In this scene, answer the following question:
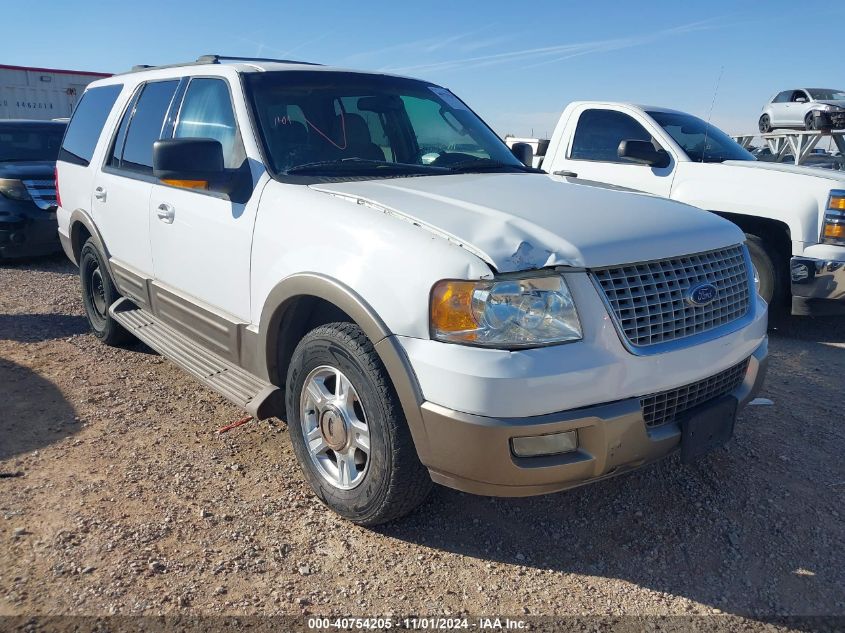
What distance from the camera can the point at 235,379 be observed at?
11.3ft

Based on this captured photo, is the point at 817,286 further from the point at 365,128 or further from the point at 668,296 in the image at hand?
the point at 365,128

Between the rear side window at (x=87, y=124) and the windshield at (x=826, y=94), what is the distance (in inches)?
756

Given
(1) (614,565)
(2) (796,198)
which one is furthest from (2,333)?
(2) (796,198)

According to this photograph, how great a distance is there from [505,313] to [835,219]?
14.1 ft

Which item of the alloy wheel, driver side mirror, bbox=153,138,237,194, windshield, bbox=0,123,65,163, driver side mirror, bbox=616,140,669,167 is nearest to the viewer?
the alloy wheel

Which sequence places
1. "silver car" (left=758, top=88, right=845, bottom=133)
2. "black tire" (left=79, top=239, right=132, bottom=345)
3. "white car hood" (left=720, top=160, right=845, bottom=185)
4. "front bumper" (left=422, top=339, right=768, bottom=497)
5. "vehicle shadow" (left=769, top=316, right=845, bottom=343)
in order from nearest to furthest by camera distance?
"front bumper" (left=422, top=339, right=768, bottom=497) < "black tire" (left=79, top=239, right=132, bottom=345) < "white car hood" (left=720, top=160, right=845, bottom=185) < "vehicle shadow" (left=769, top=316, right=845, bottom=343) < "silver car" (left=758, top=88, right=845, bottom=133)

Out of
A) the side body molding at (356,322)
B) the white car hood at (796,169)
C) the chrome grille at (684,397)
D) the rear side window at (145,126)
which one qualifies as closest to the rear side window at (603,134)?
the white car hood at (796,169)

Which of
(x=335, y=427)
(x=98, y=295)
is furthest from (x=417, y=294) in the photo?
(x=98, y=295)

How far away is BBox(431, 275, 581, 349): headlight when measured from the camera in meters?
2.30

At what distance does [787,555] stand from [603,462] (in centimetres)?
106

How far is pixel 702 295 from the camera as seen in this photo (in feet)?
8.76

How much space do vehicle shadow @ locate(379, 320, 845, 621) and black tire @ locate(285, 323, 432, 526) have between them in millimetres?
234

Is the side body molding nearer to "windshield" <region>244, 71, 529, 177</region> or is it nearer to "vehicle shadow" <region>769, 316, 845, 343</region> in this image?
"windshield" <region>244, 71, 529, 177</region>

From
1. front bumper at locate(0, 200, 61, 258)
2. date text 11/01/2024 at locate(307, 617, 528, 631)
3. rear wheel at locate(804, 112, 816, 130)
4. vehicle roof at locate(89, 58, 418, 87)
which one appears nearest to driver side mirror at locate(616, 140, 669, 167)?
vehicle roof at locate(89, 58, 418, 87)
